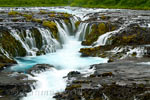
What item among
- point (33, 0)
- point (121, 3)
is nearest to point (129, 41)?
point (121, 3)

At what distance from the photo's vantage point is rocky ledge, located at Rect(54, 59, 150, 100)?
1442 centimetres

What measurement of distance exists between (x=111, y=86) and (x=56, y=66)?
26.1 feet

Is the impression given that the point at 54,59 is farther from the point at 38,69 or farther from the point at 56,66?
the point at 38,69

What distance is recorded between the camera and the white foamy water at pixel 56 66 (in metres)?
15.9

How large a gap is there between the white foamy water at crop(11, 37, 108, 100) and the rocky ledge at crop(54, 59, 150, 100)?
94 cm

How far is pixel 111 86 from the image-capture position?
1502 centimetres

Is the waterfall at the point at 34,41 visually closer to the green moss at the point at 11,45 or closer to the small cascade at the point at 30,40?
the small cascade at the point at 30,40

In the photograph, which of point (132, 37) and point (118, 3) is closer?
point (132, 37)

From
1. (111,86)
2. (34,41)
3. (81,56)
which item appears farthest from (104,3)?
(111,86)

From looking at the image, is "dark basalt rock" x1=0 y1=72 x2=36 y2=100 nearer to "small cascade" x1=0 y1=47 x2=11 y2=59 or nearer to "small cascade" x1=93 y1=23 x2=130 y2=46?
"small cascade" x1=0 y1=47 x2=11 y2=59

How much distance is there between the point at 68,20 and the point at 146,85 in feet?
83.4

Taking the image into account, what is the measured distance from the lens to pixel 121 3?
8362cm

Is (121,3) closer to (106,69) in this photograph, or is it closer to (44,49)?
(44,49)

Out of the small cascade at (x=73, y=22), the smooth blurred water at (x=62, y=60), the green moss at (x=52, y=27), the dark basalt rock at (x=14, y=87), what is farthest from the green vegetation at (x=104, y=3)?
the dark basalt rock at (x=14, y=87)
